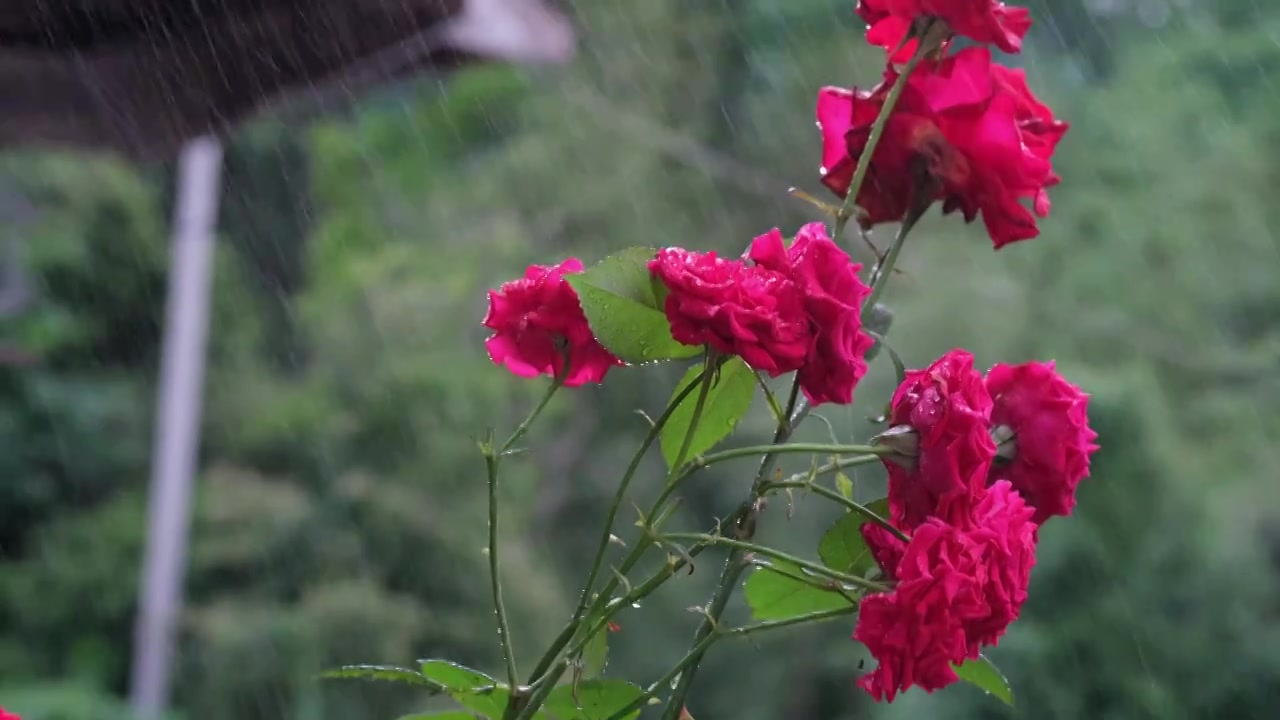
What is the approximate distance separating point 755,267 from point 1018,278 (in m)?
2.20

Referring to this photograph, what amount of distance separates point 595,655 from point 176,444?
271 centimetres

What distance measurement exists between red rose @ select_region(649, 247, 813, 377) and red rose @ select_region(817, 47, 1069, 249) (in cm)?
7

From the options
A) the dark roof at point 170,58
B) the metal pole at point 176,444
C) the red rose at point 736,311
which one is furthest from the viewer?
the metal pole at point 176,444

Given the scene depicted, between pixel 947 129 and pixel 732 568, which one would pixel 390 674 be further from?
pixel 947 129

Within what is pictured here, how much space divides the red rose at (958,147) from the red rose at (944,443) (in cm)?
6

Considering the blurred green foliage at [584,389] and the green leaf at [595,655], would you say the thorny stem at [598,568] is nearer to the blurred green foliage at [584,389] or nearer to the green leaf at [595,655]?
the green leaf at [595,655]

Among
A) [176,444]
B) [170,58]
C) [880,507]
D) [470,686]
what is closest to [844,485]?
[880,507]

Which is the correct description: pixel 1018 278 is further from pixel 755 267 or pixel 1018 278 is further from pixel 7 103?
pixel 755 267

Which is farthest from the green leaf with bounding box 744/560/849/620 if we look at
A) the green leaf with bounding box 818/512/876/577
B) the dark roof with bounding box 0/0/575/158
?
the dark roof with bounding box 0/0/575/158

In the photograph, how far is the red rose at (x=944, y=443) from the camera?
0.31 m

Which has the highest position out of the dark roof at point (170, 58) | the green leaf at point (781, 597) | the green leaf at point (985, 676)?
the dark roof at point (170, 58)

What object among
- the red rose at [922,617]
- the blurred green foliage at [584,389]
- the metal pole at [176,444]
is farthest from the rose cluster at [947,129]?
the metal pole at [176,444]

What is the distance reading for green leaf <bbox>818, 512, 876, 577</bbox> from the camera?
14.3 inches

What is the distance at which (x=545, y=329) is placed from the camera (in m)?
0.36
